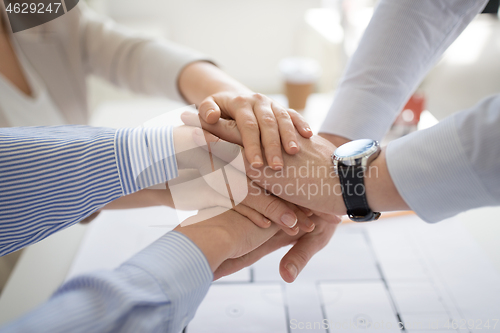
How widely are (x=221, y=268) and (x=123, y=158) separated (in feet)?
0.69

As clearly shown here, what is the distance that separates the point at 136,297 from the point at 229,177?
25 cm

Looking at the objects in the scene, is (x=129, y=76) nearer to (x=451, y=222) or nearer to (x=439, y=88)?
(x=451, y=222)

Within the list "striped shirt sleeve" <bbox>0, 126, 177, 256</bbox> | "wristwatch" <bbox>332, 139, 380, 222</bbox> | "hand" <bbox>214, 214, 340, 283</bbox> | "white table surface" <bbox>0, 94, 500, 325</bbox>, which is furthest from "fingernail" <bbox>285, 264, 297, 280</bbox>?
"white table surface" <bbox>0, 94, 500, 325</bbox>

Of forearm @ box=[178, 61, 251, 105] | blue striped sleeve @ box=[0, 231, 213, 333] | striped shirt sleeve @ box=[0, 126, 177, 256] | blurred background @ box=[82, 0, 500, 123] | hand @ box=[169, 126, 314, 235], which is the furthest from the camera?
blurred background @ box=[82, 0, 500, 123]

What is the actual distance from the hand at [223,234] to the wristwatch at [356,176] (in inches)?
5.0

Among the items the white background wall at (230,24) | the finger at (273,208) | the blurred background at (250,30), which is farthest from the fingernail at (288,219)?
the white background wall at (230,24)

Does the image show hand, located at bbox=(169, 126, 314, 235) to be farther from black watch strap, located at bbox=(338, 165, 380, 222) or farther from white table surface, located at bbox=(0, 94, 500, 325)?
white table surface, located at bbox=(0, 94, 500, 325)

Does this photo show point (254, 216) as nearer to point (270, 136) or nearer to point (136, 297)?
point (270, 136)

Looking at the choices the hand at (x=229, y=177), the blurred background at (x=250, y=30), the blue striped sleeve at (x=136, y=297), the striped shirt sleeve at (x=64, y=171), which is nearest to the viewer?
the blue striped sleeve at (x=136, y=297)

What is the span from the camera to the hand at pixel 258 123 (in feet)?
1.76

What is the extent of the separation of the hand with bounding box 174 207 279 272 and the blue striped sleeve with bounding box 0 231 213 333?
21 mm

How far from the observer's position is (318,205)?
54 centimetres

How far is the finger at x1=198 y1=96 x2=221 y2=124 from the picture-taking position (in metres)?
0.56

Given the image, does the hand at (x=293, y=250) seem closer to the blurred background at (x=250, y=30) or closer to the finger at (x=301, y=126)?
the finger at (x=301, y=126)
